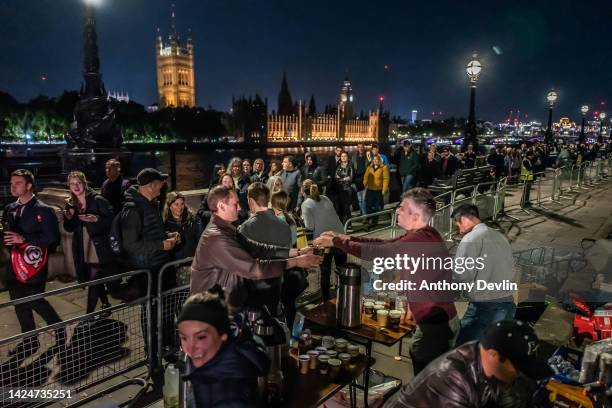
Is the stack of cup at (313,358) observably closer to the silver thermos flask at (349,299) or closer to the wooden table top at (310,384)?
the wooden table top at (310,384)

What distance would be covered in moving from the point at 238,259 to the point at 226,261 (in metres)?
0.09

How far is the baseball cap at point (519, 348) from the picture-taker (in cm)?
208

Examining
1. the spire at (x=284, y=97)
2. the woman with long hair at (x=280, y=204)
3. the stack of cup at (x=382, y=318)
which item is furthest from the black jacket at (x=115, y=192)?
the spire at (x=284, y=97)

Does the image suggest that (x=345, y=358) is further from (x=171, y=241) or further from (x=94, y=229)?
(x=94, y=229)

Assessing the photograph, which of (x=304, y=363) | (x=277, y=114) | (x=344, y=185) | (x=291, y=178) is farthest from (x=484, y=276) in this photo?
(x=277, y=114)

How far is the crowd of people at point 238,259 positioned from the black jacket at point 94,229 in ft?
0.04

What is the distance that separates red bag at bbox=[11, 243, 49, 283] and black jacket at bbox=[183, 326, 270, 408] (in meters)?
3.51

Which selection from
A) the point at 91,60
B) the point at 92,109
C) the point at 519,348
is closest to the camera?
the point at 519,348

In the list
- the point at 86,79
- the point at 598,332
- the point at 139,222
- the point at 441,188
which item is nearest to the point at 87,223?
the point at 139,222

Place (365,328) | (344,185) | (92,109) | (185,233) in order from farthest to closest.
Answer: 1. (92,109)
2. (344,185)
3. (185,233)
4. (365,328)

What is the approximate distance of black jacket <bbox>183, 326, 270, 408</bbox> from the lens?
2.12 metres

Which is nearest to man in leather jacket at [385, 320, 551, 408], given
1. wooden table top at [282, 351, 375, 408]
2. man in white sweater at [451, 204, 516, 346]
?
wooden table top at [282, 351, 375, 408]

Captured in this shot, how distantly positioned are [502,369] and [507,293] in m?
1.81

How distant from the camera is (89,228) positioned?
5469 mm
